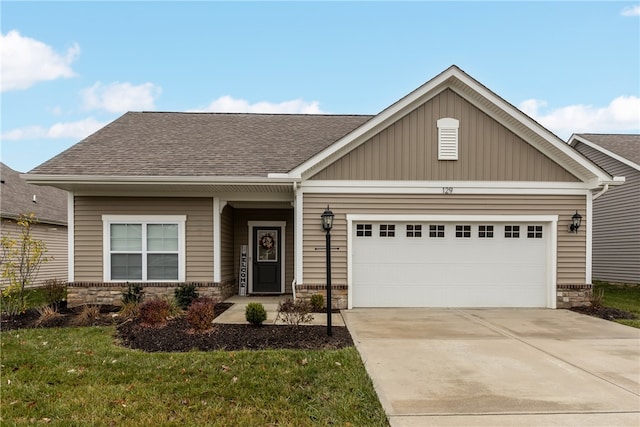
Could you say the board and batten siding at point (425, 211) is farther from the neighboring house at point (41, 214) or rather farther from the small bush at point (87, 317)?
the neighboring house at point (41, 214)

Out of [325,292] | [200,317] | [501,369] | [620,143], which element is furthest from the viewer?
[620,143]

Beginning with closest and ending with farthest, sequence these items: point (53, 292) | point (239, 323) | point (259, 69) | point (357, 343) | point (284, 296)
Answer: point (357, 343)
point (239, 323)
point (53, 292)
point (284, 296)
point (259, 69)

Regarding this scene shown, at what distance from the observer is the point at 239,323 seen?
743 cm

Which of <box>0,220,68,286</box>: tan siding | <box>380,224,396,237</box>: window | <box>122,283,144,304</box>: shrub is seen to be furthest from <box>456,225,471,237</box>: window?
<box>0,220,68,286</box>: tan siding

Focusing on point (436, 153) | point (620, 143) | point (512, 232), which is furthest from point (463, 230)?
point (620, 143)

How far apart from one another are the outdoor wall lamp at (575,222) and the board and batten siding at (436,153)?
1.20 metres

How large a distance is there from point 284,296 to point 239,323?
4.03 m

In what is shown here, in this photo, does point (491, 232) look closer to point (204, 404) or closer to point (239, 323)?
point (239, 323)

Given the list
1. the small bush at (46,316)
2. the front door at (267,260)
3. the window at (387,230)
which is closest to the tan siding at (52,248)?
the small bush at (46,316)

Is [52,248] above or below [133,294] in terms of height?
above

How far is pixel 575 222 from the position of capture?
370 inches

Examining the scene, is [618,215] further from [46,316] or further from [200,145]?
[46,316]

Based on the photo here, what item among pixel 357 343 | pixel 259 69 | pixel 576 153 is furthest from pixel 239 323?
pixel 259 69

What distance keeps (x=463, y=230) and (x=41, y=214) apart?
47.5ft
